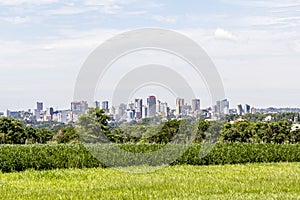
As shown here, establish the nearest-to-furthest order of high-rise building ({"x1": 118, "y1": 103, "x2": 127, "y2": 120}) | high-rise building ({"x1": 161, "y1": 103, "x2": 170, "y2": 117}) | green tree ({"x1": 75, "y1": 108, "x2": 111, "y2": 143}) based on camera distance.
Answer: high-rise building ({"x1": 118, "y1": 103, "x2": 127, "y2": 120}), high-rise building ({"x1": 161, "y1": 103, "x2": 170, "y2": 117}), green tree ({"x1": 75, "y1": 108, "x2": 111, "y2": 143})

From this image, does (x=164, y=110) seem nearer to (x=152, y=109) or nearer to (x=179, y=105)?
(x=152, y=109)

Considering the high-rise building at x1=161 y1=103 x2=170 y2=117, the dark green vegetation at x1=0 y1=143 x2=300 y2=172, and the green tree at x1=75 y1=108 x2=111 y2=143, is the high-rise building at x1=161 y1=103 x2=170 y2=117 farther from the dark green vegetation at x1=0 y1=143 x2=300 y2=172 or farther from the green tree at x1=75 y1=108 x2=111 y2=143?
the dark green vegetation at x1=0 y1=143 x2=300 y2=172

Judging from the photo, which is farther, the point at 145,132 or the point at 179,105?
the point at 145,132

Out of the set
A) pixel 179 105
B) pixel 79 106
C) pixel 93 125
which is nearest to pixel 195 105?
pixel 179 105

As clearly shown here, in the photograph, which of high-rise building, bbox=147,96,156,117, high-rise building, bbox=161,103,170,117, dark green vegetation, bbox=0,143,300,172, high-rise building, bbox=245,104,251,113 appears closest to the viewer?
high-rise building, bbox=147,96,156,117

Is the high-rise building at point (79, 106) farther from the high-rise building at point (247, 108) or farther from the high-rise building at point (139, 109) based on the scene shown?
the high-rise building at point (247, 108)

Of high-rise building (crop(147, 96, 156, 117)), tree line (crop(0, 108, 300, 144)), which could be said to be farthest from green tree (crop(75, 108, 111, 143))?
high-rise building (crop(147, 96, 156, 117))
